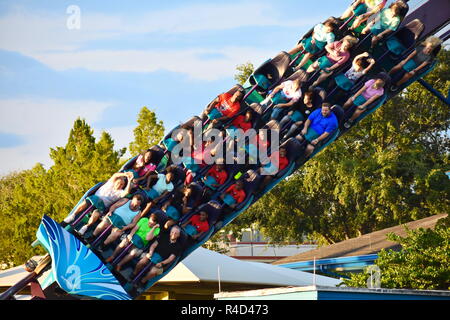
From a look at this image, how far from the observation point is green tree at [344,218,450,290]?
13.9m

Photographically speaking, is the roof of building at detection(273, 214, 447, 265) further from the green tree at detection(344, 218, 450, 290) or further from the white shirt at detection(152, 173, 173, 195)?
the white shirt at detection(152, 173, 173, 195)

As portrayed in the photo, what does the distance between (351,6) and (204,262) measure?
19.9ft

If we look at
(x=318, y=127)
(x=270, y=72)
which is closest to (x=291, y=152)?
(x=318, y=127)

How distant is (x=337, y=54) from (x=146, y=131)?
45.7ft

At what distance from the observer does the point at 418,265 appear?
568 inches

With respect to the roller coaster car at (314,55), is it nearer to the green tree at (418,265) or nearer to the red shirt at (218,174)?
the red shirt at (218,174)

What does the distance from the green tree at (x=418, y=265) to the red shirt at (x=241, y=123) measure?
4320mm

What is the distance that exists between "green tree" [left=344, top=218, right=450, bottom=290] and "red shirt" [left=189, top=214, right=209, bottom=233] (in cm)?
405

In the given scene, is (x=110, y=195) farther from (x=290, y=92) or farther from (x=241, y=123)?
(x=290, y=92)

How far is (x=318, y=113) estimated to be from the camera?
11.8m

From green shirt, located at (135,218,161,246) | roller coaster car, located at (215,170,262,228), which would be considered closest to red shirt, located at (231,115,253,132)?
roller coaster car, located at (215,170,262,228)

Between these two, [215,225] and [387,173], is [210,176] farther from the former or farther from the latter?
[387,173]
